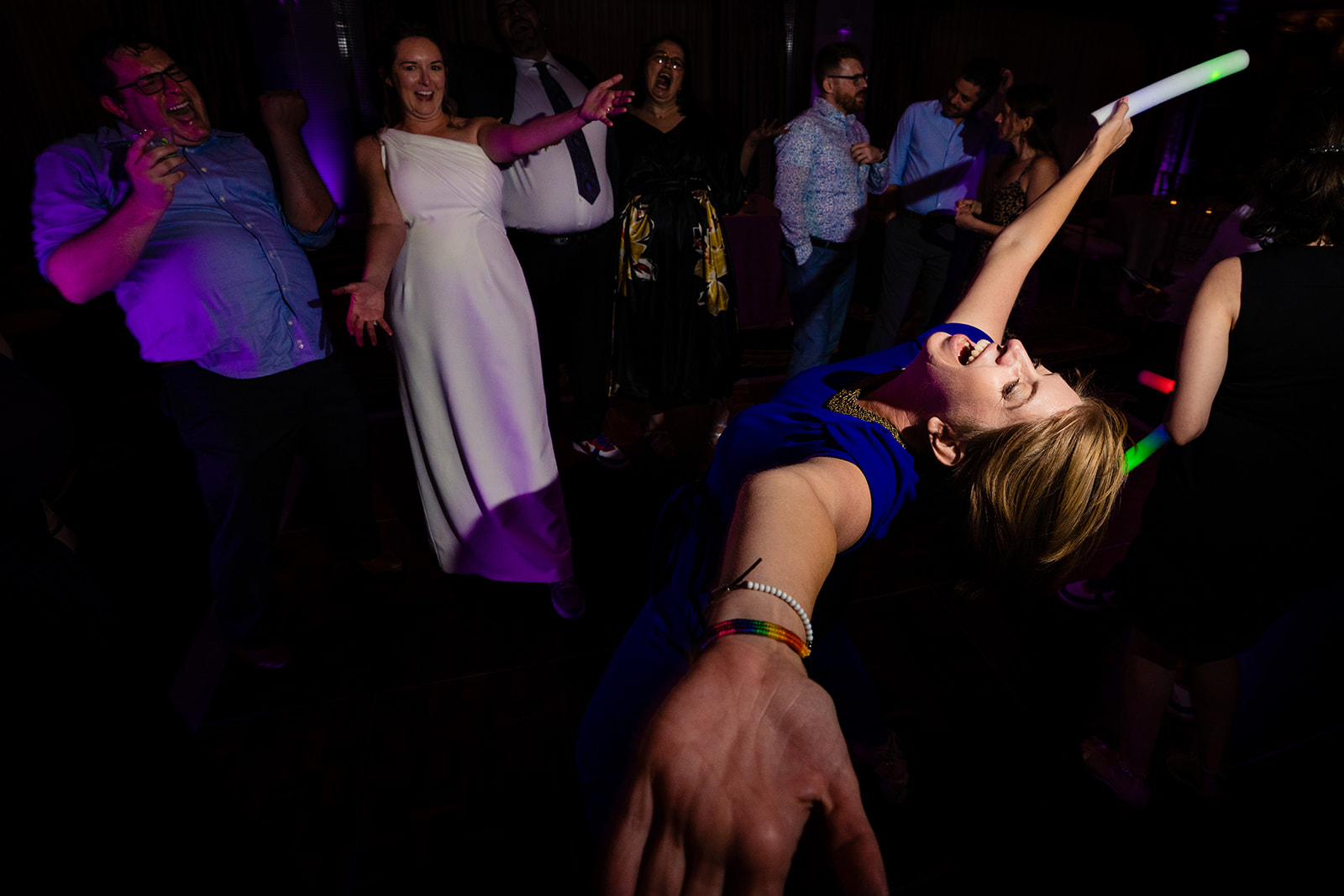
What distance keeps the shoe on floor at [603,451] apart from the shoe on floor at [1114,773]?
2.02 metres

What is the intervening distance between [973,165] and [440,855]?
3630 mm

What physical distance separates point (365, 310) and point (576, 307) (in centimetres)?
126

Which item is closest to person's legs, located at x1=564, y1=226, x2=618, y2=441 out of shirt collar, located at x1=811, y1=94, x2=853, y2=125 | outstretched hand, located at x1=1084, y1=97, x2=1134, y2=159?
shirt collar, located at x1=811, y1=94, x2=853, y2=125

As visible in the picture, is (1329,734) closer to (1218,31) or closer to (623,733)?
(623,733)

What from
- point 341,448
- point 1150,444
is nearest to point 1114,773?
point 1150,444

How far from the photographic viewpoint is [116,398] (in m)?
3.83

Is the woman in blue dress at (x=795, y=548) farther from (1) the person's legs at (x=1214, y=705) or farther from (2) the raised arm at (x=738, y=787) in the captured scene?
(1) the person's legs at (x=1214, y=705)

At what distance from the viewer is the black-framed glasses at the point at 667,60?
2484 millimetres

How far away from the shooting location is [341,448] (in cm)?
198

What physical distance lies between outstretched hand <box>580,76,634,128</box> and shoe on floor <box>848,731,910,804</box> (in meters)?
1.68

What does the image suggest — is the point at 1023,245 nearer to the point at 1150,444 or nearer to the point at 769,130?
the point at 1150,444

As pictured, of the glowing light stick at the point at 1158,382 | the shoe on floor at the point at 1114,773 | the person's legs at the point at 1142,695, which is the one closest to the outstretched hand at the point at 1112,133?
the glowing light stick at the point at 1158,382

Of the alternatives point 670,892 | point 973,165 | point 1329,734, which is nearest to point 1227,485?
point 1329,734

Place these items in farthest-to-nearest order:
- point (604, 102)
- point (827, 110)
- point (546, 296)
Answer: point (827, 110), point (546, 296), point (604, 102)
